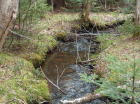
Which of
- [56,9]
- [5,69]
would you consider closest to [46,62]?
[5,69]

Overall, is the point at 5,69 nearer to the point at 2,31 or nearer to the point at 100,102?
the point at 2,31

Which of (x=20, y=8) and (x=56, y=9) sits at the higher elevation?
(x=20, y=8)

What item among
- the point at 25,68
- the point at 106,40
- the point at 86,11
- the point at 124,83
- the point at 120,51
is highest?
the point at 124,83

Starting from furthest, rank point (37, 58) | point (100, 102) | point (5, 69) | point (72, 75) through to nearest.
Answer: point (37, 58) → point (72, 75) → point (5, 69) → point (100, 102)

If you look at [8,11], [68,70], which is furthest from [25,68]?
[68,70]

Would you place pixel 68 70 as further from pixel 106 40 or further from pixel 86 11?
pixel 86 11

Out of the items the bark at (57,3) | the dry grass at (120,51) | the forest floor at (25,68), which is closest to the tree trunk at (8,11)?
the forest floor at (25,68)

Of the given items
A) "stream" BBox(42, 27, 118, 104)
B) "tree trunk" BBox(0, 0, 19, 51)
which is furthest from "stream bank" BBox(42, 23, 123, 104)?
"tree trunk" BBox(0, 0, 19, 51)

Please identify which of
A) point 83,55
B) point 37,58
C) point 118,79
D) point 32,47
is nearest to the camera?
point 118,79

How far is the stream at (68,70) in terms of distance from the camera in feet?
29.9

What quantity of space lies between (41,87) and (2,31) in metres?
2.13

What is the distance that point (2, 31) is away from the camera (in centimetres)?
912

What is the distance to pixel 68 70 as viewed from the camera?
11.5 metres

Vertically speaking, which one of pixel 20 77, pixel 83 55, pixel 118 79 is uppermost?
pixel 118 79
